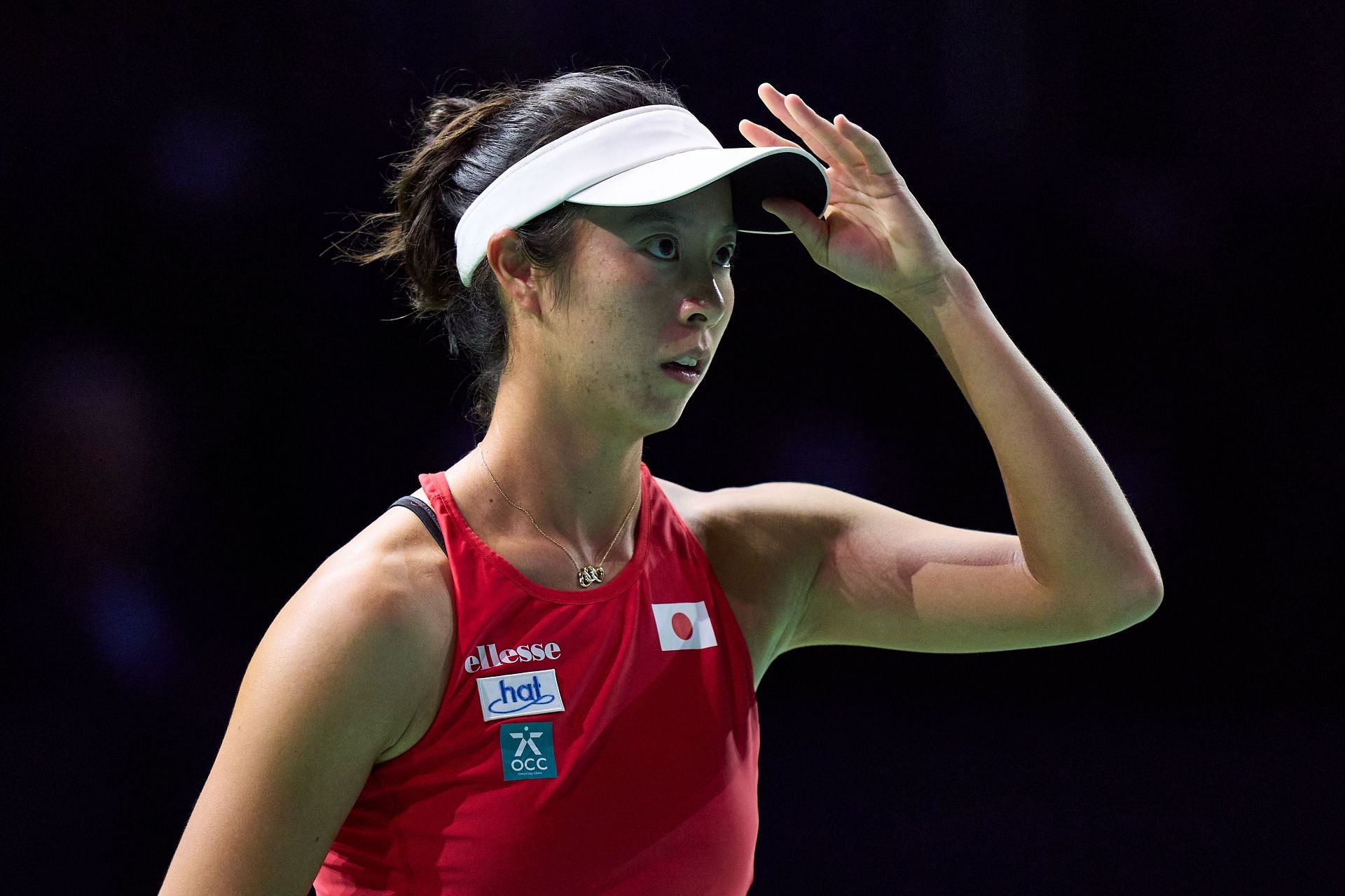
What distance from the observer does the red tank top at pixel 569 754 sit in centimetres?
144

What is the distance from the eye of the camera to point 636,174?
1.52 metres

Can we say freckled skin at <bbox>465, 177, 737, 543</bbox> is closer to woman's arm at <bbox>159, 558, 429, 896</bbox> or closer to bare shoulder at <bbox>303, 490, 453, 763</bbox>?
bare shoulder at <bbox>303, 490, 453, 763</bbox>

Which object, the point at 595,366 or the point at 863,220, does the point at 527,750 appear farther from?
the point at 863,220

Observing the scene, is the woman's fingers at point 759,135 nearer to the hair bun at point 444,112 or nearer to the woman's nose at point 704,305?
the woman's nose at point 704,305

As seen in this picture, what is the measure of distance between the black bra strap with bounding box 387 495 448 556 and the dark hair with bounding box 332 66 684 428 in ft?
0.72

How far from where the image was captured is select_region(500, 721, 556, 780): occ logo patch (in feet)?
4.76

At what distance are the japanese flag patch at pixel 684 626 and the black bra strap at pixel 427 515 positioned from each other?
264 millimetres

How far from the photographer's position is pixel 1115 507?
5.25ft

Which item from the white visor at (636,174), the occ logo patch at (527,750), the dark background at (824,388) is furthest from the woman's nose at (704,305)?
the dark background at (824,388)

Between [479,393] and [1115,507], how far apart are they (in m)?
0.79

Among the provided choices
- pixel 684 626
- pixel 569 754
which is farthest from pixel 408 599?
pixel 684 626

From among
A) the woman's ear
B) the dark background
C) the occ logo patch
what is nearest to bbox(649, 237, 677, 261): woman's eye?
the woman's ear

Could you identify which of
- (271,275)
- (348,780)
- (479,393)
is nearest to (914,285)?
(479,393)

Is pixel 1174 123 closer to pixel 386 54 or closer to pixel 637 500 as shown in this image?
pixel 386 54
